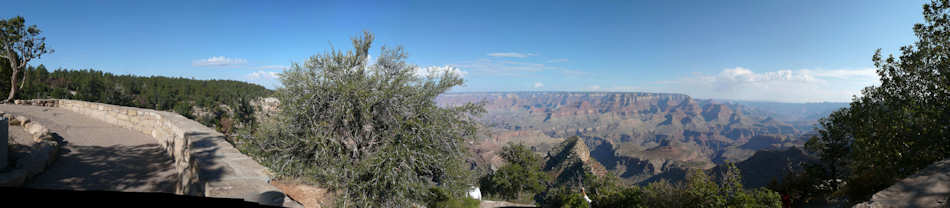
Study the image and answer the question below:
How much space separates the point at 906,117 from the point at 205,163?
789 inches

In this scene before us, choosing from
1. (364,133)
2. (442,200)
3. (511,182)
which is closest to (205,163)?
(364,133)

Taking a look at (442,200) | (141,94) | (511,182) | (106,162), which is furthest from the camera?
(511,182)

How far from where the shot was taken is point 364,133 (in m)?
9.64

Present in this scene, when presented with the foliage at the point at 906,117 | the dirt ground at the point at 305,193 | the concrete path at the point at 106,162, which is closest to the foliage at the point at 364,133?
the dirt ground at the point at 305,193

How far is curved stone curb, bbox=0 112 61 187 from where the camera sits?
6742mm

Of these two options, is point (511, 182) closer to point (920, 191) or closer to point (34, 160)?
point (920, 191)

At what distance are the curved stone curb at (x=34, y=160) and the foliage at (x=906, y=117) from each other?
21.5 m

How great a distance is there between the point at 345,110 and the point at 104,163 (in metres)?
7.09

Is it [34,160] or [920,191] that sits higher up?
[34,160]

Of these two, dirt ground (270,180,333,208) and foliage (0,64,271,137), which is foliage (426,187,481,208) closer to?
dirt ground (270,180,333,208)

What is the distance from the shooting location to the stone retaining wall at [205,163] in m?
5.98

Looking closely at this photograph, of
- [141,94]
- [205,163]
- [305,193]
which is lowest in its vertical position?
[305,193]

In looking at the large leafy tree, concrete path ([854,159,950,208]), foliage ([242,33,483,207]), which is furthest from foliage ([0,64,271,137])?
concrete path ([854,159,950,208])

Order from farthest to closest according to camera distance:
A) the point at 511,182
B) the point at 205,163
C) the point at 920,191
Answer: the point at 511,182 → the point at 920,191 → the point at 205,163
